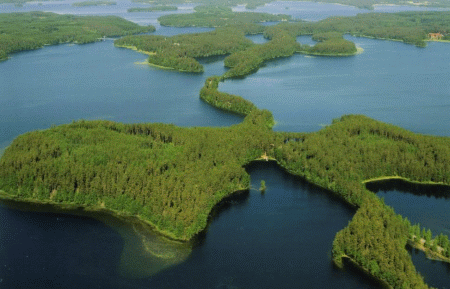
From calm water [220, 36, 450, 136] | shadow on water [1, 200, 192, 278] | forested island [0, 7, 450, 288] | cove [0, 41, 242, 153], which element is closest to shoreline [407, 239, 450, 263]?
forested island [0, 7, 450, 288]

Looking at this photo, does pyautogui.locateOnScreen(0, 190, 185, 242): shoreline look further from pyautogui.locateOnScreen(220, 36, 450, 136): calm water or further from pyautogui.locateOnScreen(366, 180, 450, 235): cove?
pyautogui.locateOnScreen(220, 36, 450, 136): calm water

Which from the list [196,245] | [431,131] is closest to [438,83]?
[431,131]

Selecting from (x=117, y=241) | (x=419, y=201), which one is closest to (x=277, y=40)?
(x=419, y=201)

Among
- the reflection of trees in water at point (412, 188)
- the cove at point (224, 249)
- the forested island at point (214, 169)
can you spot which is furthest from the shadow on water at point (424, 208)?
the cove at point (224, 249)

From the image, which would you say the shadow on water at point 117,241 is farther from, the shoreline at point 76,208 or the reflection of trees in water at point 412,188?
the reflection of trees in water at point 412,188

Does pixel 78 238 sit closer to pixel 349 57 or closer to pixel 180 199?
pixel 180 199

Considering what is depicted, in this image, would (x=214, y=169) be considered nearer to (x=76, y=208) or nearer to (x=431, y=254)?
(x=76, y=208)
